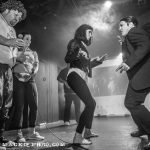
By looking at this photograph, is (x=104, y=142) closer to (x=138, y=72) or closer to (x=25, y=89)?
(x=138, y=72)

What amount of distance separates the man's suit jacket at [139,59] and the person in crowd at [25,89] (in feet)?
5.21

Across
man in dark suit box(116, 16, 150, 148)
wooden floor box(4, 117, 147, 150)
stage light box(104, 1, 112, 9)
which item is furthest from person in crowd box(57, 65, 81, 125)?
man in dark suit box(116, 16, 150, 148)

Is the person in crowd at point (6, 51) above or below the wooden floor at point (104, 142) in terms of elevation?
above

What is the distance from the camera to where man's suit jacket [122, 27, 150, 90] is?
87.4 inches

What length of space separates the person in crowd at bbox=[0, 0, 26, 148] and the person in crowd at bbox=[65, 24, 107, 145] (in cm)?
68

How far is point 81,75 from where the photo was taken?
8.50 feet

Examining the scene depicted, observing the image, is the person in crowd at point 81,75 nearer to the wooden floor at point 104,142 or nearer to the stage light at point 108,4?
the wooden floor at point 104,142

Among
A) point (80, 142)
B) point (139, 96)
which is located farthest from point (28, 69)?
point (139, 96)

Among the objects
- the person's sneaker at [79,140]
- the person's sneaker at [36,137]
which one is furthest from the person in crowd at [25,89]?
the person's sneaker at [79,140]

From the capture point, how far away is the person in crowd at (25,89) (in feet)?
9.91

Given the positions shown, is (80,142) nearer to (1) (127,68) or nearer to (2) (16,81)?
(1) (127,68)

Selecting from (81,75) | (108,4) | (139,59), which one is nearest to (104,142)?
(81,75)

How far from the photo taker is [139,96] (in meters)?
2.32

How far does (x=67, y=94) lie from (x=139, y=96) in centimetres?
409
